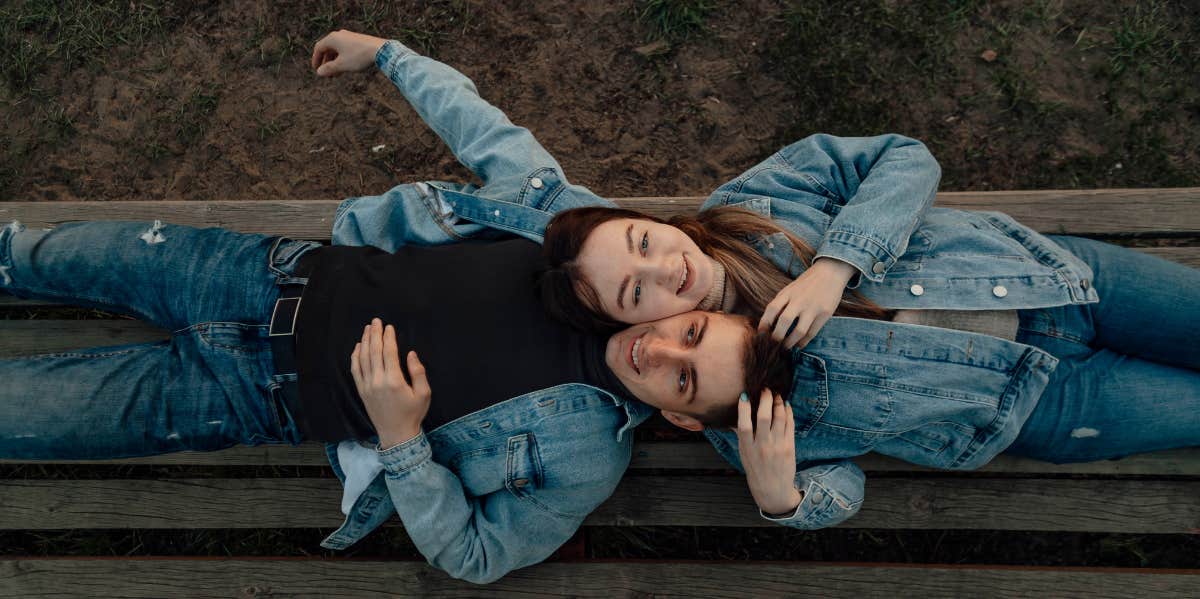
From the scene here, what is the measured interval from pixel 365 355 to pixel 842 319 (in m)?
1.49

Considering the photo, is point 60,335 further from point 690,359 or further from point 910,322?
point 910,322

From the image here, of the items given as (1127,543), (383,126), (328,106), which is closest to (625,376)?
(383,126)

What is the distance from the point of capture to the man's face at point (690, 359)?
1997 mm

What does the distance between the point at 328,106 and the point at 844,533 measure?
2.98 m

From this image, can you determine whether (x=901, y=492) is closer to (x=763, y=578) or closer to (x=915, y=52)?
(x=763, y=578)

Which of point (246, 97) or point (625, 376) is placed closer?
point (625, 376)

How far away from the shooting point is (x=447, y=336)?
229cm

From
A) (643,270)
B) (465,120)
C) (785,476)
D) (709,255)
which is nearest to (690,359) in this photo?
(643,270)

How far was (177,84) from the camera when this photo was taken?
11.0 feet

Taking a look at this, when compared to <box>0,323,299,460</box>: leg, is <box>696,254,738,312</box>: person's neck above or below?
above

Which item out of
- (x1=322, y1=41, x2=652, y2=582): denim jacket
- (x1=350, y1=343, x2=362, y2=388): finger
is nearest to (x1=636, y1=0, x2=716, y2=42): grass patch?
(x1=322, y1=41, x2=652, y2=582): denim jacket

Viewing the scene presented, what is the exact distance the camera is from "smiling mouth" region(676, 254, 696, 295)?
2.05 metres

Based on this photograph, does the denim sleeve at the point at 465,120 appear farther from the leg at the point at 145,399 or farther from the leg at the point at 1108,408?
the leg at the point at 1108,408

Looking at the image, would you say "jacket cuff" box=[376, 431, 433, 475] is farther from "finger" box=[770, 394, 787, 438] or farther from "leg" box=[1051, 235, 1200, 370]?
"leg" box=[1051, 235, 1200, 370]
